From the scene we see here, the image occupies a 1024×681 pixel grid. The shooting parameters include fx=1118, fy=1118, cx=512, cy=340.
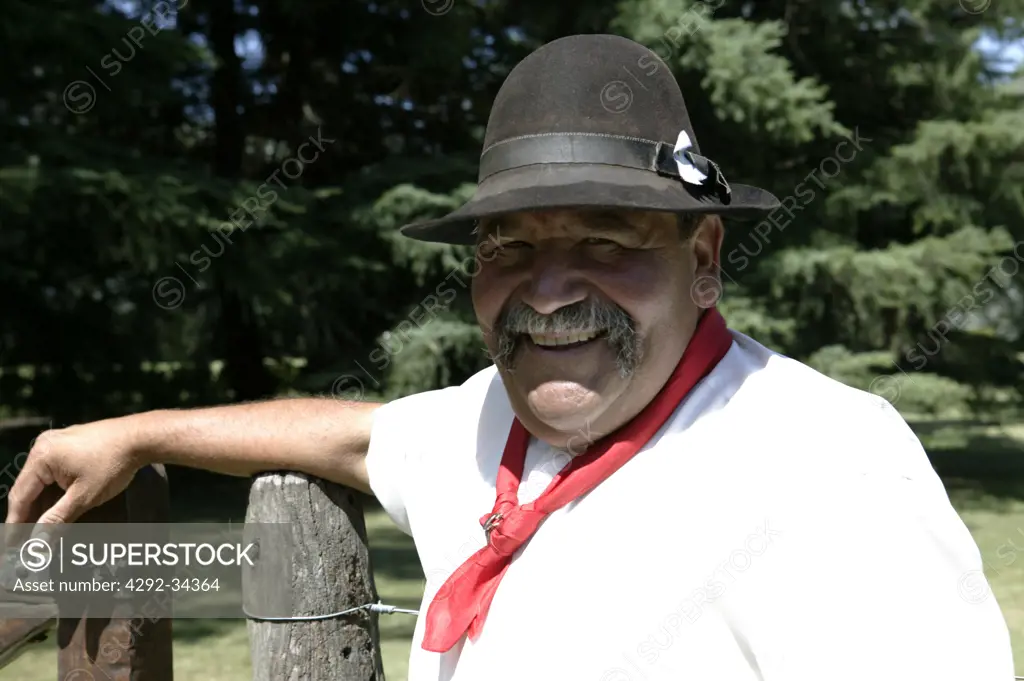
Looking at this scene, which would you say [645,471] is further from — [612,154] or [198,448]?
[198,448]

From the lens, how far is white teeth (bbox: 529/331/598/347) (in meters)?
1.74

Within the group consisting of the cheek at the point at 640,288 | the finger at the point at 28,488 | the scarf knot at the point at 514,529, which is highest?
the cheek at the point at 640,288

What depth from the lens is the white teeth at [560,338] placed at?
1744 mm

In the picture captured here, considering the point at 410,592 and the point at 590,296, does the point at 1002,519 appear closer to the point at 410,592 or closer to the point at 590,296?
the point at 410,592

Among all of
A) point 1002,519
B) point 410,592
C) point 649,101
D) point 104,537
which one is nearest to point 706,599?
point 649,101

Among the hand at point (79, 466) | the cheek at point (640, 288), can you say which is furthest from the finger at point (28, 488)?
the cheek at point (640, 288)

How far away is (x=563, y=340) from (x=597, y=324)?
6 centimetres

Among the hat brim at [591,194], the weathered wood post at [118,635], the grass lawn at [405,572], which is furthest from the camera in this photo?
the grass lawn at [405,572]

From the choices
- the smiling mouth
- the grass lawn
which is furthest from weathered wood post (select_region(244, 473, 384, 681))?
the grass lawn

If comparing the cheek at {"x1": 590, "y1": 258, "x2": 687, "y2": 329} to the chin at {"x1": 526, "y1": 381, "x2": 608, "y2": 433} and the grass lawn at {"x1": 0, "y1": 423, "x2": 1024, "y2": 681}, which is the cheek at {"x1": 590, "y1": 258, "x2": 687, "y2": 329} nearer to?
the chin at {"x1": 526, "y1": 381, "x2": 608, "y2": 433}

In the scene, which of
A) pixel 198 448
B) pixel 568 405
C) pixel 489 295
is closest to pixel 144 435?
pixel 198 448

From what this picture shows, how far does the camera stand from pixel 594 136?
1724 mm

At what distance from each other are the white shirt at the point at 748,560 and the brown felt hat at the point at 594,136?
32 cm

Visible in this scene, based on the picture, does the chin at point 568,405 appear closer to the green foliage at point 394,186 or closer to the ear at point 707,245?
the ear at point 707,245
